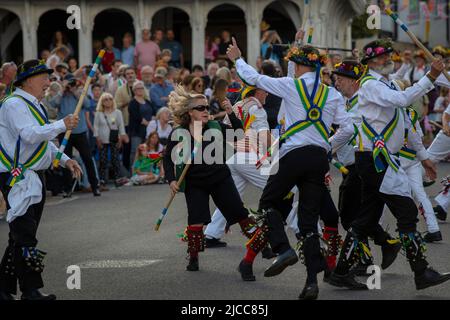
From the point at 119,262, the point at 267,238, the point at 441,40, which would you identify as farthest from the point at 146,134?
the point at 441,40

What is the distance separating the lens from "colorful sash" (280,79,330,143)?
326 inches

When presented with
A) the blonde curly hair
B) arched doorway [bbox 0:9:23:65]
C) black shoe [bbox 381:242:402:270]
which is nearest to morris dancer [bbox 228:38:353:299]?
black shoe [bbox 381:242:402:270]

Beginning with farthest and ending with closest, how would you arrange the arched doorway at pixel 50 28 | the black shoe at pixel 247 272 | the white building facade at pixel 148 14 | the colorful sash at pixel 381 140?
the arched doorway at pixel 50 28 < the white building facade at pixel 148 14 < the black shoe at pixel 247 272 < the colorful sash at pixel 381 140

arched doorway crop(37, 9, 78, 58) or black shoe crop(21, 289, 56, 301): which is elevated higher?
arched doorway crop(37, 9, 78, 58)

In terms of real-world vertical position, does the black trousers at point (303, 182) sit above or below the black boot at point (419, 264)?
above

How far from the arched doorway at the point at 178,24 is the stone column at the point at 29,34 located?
13.9 ft

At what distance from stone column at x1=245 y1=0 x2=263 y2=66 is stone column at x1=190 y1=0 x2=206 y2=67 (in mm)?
1384

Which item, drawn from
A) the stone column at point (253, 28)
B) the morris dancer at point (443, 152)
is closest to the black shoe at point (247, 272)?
the morris dancer at point (443, 152)

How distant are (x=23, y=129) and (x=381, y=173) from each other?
2.92 metres

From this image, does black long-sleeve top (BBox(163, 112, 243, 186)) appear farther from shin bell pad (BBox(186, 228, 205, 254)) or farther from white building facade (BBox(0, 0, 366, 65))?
white building facade (BBox(0, 0, 366, 65))

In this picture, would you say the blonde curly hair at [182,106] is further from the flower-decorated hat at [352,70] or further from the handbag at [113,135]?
the handbag at [113,135]

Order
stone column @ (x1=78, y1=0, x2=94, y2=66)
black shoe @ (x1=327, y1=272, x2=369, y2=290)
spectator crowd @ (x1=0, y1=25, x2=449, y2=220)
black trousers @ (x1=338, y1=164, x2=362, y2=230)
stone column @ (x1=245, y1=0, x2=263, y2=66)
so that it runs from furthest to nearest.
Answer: stone column @ (x1=78, y1=0, x2=94, y2=66) → stone column @ (x1=245, y1=0, x2=263, y2=66) → spectator crowd @ (x1=0, y1=25, x2=449, y2=220) → black trousers @ (x1=338, y1=164, x2=362, y2=230) → black shoe @ (x1=327, y1=272, x2=369, y2=290)

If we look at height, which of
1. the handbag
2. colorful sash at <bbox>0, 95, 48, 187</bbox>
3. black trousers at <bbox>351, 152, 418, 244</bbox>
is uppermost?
colorful sash at <bbox>0, 95, 48, 187</bbox>

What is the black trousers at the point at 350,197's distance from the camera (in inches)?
381
